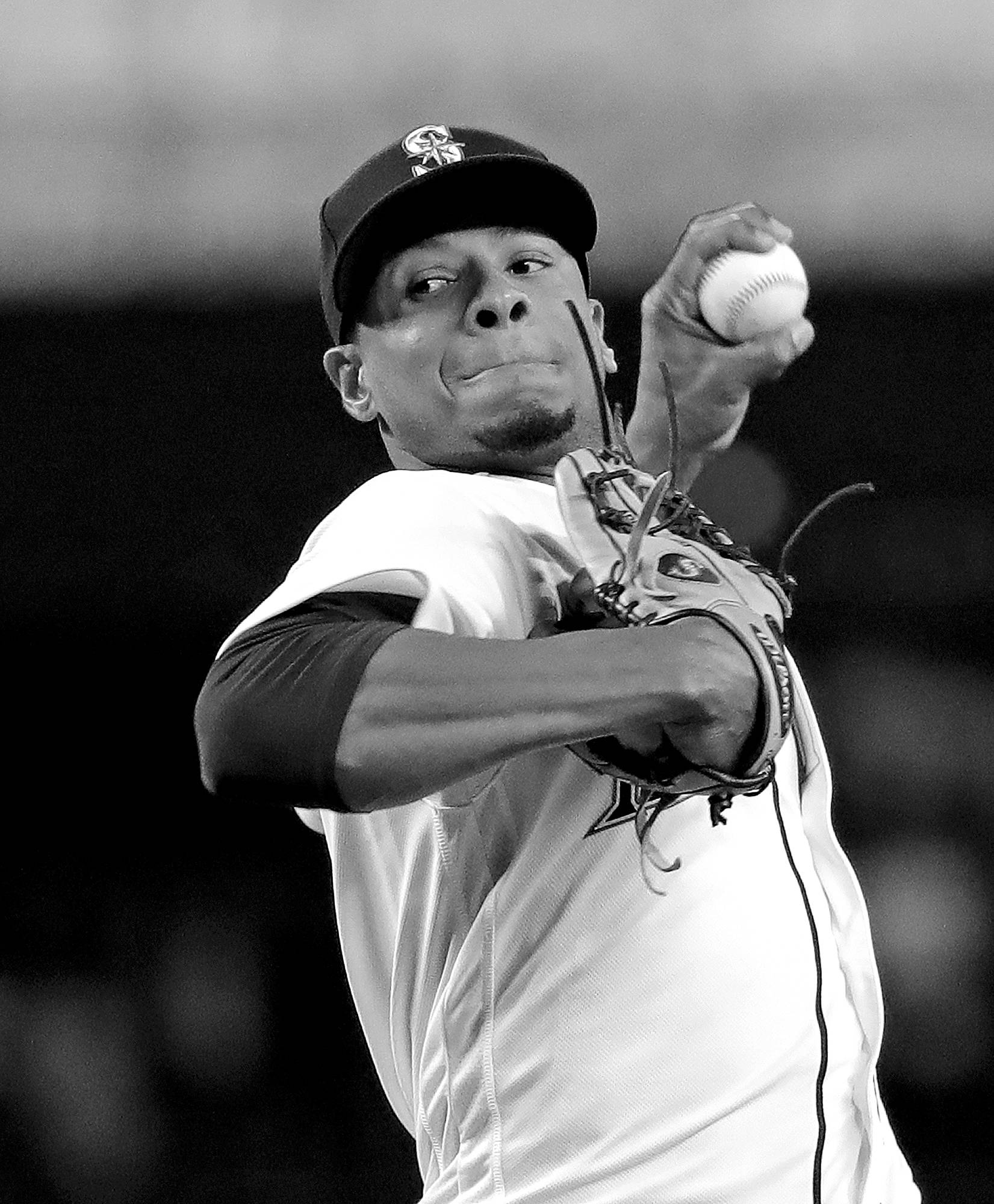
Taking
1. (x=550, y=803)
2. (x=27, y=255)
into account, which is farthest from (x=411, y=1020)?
(x=27, y=255)

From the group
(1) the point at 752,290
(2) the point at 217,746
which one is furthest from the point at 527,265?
(2) the point at 217,746

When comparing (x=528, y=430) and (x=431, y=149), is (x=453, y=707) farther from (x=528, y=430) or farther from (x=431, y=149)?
(x=431, y=149)

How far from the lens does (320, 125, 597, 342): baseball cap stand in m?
1.08

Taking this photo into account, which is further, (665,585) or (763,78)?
(763,78)

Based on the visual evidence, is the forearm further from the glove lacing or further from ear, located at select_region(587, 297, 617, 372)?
ear, located at select_region(587, 297, 617, 372)

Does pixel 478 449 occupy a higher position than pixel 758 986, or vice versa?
pixel 478 449

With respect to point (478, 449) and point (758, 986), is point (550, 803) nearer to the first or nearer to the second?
point (758, 986)

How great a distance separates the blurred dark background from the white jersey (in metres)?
1.54

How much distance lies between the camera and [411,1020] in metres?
0.98

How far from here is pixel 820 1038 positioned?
90cm

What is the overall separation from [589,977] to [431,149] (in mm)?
549

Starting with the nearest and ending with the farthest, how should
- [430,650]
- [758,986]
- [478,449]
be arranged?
[430,650] < [758,986] < [478,449]

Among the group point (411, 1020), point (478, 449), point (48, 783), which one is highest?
point (478, 449)

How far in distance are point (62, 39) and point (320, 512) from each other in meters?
0.83
